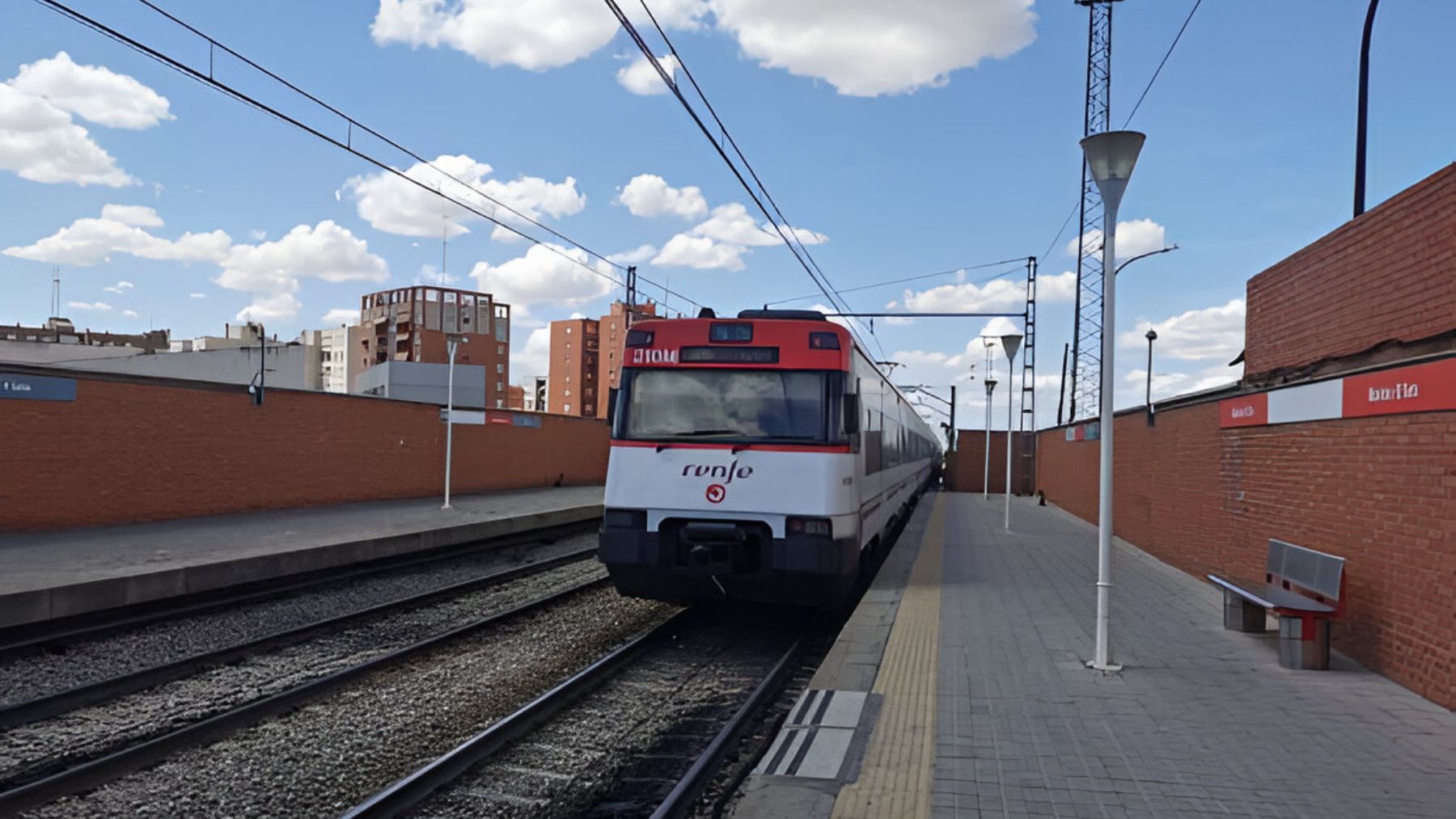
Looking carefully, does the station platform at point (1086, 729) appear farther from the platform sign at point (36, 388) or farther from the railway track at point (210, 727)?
the platform sign at point (36, 388)

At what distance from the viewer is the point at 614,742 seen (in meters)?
6.12

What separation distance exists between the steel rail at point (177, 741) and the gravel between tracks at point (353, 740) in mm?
83

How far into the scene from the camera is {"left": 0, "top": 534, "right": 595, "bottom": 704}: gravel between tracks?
7496 mm

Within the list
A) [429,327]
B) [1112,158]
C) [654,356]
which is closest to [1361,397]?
[1112,158]

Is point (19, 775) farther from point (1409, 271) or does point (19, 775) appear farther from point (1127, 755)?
point (1409, 271)

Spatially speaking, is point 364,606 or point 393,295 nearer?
point 364,606

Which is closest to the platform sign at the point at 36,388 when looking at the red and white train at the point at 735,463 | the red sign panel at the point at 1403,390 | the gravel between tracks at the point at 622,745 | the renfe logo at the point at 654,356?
the red and white train at the point at 735,463

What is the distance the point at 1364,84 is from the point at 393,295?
288ft

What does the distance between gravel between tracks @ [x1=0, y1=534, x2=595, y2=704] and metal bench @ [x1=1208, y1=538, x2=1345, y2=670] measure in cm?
882

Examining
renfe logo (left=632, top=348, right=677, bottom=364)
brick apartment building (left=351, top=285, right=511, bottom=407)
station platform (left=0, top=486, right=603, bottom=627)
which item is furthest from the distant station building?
renfe logo (left=632, top=348, right=677, bottom=364)

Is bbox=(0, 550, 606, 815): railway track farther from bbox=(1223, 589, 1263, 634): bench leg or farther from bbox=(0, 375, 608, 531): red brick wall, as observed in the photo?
bbox=(1223, 589, 1263, 634): bench leg

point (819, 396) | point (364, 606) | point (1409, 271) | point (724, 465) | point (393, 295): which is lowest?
point (364, 606)

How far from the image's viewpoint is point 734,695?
7.27m

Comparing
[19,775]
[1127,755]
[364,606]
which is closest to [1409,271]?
[1127,755]
